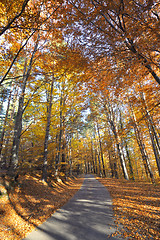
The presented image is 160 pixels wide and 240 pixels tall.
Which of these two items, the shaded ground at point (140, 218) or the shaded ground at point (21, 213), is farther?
the shaded ground at point (21, 213)

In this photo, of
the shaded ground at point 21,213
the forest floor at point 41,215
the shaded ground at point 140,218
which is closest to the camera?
the shaded ground at point 140,218

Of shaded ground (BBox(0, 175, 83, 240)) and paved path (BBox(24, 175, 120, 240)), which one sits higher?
shaded ground (BBox(0, 175, 83, 240))

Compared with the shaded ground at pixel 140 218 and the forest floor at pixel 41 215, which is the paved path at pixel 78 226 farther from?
the shaded ground at pixel 140 218

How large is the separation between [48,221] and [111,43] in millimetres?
8272

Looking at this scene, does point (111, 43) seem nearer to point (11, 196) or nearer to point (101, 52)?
point (101, 52)

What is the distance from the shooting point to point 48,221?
4.73m

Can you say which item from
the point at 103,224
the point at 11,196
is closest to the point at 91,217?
the point at 103,224

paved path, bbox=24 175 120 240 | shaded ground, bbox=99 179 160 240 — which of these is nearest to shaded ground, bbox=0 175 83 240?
paved path, bbox=24 175 120 240

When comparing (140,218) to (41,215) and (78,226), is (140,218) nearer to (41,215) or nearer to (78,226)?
(78,226)

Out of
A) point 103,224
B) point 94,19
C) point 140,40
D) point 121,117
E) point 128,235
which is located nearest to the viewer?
point 128,235

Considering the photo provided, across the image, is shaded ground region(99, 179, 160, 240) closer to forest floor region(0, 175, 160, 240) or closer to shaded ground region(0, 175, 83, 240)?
forest floor region(0, 175, 160, 240)

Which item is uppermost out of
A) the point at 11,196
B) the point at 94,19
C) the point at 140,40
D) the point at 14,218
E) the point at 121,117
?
the point at 121,117

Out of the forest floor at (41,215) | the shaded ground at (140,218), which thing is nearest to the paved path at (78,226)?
the forest floor at (41,215)

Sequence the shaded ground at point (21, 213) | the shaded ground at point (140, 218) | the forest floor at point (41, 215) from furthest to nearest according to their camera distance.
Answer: the shaded ground at point (21, 213) → the forest floor at point (41, 215) → the shaded ground at point (140, 218)
